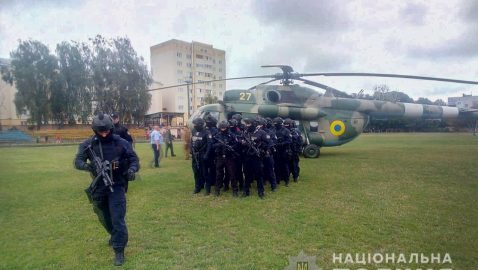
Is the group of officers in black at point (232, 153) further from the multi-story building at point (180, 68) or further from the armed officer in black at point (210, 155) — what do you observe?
the multi-story building at point (180, 68)

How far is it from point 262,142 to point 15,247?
5.15m

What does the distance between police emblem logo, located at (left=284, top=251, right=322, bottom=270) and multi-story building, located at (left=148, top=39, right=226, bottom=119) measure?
172 ft

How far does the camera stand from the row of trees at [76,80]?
1407 inches

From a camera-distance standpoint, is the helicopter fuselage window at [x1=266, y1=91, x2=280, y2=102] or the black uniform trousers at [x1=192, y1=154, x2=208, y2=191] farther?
the helicopter fuselage window at [x1=266, y1=91, x2=280, y2=102]

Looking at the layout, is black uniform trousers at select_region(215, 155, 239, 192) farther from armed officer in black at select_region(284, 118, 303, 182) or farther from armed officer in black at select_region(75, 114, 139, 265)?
armed officer in black at select_region(75, 114, 139, 265)

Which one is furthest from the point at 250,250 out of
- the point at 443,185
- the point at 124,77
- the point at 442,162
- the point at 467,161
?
the point at 124,77

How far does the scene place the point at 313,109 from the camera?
14.4 m

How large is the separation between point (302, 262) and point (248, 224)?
1621mm

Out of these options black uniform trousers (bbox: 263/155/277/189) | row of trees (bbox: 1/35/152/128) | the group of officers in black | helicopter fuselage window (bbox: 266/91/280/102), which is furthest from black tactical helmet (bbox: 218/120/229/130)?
row of trees (bbox: 1/35/152/128)

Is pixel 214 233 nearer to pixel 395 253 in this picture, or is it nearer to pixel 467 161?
pixel 395 253

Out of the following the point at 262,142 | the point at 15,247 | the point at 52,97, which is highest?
the point at 52,97

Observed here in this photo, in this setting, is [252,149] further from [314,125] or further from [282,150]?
[314,125]

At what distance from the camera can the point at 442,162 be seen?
13.2 meters

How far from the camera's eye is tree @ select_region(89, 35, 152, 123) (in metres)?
37.9
